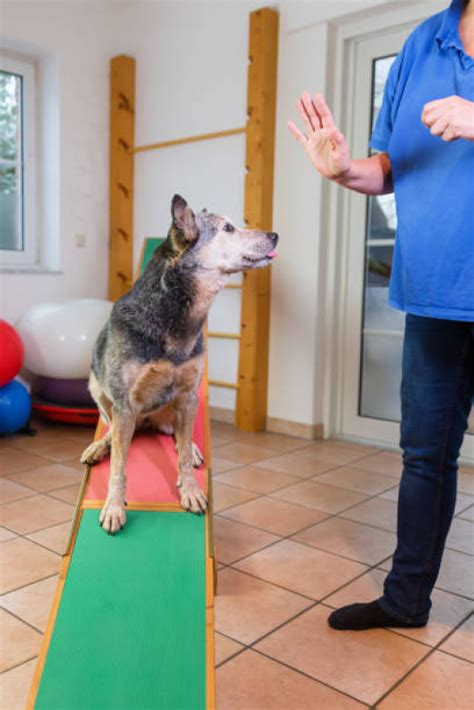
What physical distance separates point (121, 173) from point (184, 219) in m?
3.37

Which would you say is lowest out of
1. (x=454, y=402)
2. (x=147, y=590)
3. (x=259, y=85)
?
(x=147, y=590)

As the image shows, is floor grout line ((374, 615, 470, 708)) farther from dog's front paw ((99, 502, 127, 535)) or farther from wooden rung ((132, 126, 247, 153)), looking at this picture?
wooden rung ((132, 126, 247, 153))

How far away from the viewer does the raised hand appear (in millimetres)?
1533

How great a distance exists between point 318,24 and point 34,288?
245cm

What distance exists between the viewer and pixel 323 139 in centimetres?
155

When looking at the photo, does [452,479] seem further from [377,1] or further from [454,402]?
[377,1]

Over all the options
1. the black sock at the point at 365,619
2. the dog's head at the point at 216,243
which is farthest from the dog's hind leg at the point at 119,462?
the black sock at the point at 365,619

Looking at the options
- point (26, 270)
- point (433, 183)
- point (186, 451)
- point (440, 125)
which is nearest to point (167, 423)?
point (186, 451)

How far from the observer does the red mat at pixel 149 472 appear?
189 cm

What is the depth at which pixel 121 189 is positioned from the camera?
15.9 ft

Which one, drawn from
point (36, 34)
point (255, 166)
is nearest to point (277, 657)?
point (255, 166)

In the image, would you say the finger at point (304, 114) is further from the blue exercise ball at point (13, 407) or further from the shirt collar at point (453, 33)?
the blue exercise ball at point (13, 407)

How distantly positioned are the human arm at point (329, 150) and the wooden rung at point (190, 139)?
8.49ft

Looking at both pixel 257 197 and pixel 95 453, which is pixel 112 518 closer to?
pixel 95 453
